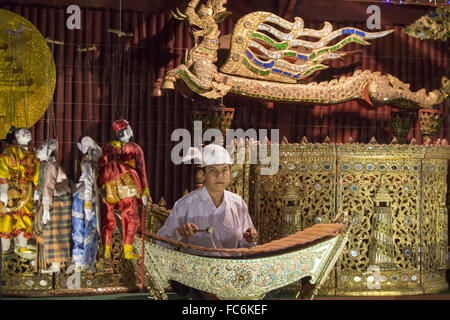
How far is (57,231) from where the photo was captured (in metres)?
5.01

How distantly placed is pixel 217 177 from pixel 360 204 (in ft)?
4.65

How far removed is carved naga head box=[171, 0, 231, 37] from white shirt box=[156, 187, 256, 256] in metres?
1.52

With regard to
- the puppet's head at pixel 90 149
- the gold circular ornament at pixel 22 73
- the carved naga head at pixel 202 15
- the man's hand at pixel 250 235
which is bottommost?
the man's hand at pixel 250 235

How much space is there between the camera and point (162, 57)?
20.8 feet

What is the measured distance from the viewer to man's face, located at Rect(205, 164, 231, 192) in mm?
5102

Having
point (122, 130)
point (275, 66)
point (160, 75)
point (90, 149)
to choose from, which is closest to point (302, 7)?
point (275, 66)

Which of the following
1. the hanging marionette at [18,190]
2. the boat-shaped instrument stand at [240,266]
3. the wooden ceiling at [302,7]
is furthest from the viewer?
the wooden ceiling at [302,7]

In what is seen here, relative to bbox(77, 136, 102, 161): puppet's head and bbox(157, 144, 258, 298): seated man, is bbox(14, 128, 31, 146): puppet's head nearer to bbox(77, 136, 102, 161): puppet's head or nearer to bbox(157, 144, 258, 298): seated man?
bbox(77, 136, 102, 161): puppet's head

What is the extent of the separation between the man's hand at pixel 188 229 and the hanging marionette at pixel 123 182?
1.19ft

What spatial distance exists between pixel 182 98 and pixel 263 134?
3.02 ft

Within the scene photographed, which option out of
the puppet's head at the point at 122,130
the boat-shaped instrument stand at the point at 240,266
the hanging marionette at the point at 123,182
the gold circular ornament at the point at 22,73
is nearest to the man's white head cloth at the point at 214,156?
the hanging marionette at the point at 123,182

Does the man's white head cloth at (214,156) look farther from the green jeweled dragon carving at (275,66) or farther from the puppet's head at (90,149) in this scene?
the puppet's head at (90,149)

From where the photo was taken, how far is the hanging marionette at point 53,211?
4.97m

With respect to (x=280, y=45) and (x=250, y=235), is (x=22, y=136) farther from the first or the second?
(x=280, y=45)
